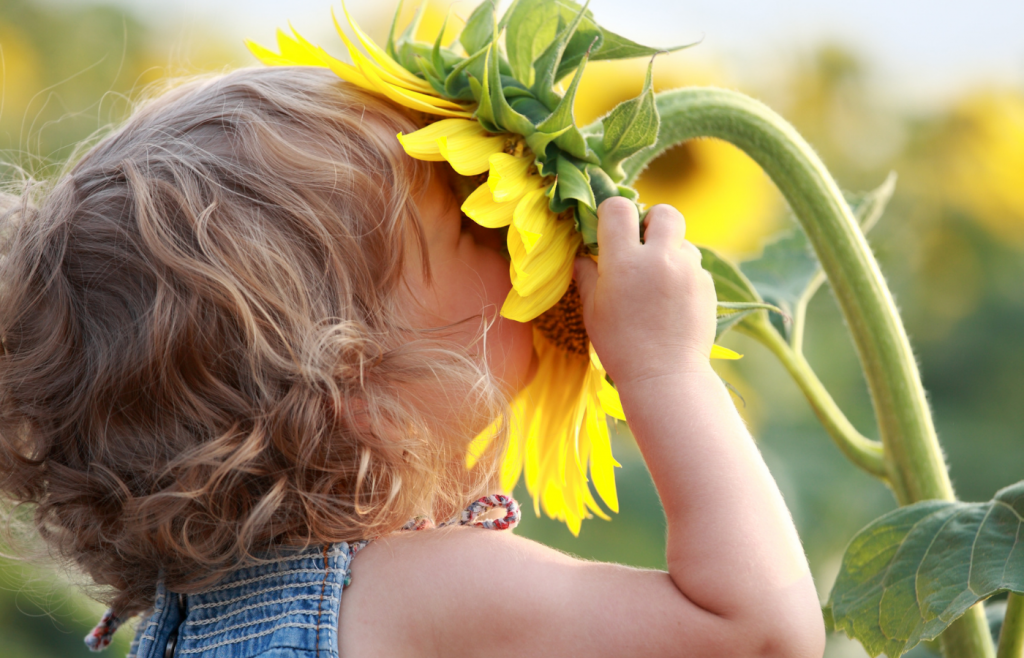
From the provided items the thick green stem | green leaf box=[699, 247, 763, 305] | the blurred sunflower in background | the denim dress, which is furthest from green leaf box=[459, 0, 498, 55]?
the blurred sunflower in background

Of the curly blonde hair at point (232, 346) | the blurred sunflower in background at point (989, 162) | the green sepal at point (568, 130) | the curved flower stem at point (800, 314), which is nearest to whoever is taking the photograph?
the green sepal at point (568, 130)

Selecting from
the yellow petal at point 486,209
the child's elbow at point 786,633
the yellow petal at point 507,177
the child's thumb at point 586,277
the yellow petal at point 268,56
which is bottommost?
the child's elbow at point 786,633

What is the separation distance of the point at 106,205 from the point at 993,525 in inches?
29.0

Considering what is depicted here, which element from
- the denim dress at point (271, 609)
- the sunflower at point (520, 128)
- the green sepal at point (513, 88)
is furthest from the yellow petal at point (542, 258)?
the denim dress at point (271, 609)

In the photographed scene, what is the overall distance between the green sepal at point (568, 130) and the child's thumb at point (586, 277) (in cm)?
9

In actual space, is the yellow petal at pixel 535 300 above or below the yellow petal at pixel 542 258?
below

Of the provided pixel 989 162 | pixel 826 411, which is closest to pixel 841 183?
pixel 989 162

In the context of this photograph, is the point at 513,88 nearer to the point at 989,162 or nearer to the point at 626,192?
the point at 626,192

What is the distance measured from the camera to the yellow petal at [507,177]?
60cm

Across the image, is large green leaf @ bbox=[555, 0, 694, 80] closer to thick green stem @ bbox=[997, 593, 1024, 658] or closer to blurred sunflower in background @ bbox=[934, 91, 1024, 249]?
thick green stem @ bbox=[997, 593, 1024, 658]

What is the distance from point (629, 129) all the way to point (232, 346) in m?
0.35

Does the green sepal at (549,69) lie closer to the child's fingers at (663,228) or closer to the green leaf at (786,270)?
the child's fingers at (663,228)

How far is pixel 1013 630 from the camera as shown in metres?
0.69

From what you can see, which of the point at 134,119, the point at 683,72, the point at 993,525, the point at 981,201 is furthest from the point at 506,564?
the point at 981,201
